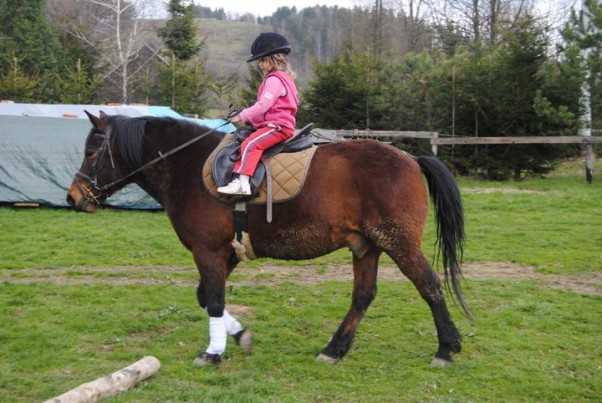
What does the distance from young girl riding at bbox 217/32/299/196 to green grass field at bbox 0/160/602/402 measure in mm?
1573

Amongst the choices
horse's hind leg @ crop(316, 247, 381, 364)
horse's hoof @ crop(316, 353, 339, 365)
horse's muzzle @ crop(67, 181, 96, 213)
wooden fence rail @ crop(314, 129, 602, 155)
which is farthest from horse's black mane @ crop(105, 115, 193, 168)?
wooden fence rail @ crop(314, 129, 602, 155)

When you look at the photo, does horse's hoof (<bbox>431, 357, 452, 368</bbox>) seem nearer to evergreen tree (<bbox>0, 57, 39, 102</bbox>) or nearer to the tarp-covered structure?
the tarp-covered structure

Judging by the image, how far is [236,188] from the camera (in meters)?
4.96

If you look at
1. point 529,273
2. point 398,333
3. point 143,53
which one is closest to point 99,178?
point 398,333

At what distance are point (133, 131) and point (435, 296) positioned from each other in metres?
2.96

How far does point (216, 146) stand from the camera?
545 cm

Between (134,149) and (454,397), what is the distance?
332 centimetres

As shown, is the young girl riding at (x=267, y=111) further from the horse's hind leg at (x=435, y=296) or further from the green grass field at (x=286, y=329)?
the green grass field at (x=286, y=329)

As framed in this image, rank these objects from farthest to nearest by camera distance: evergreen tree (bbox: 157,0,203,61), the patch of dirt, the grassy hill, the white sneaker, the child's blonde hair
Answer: the grassy hill
evergreen tree (bbox: 157,0,203,61)
the patch of dirt
the child's blonde hair
the white sneaker

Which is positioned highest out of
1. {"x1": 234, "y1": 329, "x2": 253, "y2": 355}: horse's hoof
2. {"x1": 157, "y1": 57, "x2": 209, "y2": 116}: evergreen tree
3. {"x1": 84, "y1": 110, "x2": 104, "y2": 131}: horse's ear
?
{"x1": 157, "y1": 57, "x2": 209, "y2": 116}: evergreen tree

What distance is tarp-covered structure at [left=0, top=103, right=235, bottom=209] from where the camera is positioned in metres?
13.6

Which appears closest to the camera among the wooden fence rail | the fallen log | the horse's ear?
the fallen log

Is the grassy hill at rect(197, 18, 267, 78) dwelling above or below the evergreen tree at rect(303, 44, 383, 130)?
above

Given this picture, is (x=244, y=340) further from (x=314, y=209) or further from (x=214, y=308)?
(x=314, y=209)
